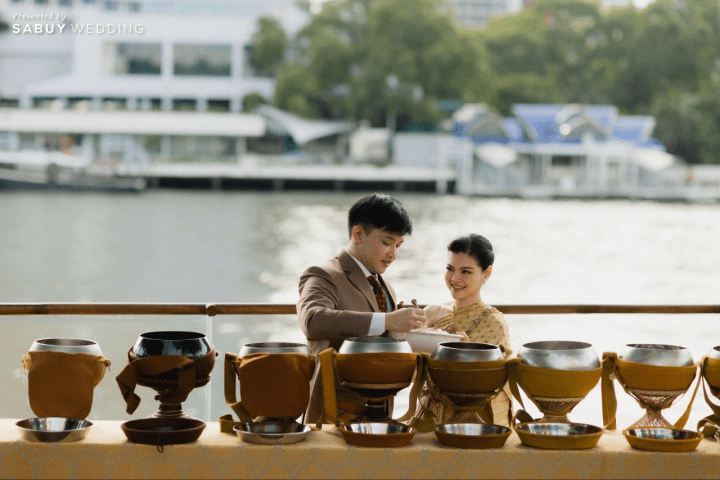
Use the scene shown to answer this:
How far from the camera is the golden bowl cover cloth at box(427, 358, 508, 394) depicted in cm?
220

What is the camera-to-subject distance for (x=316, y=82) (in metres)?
58.9

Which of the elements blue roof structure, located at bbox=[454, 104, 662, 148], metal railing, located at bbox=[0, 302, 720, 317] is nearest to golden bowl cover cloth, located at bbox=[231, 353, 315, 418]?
metal railing, located at bbox=[0, 302, 720, 317]

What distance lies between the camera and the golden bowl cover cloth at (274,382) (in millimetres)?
2215

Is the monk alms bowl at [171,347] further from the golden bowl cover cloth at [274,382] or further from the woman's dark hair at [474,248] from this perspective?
the woman's dark hair at [474,248]

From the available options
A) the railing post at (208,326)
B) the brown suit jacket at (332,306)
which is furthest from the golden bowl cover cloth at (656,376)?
the railing post at (208,326)

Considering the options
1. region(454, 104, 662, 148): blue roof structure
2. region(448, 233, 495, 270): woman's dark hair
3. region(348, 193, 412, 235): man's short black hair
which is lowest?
region(448, 233, 495, 270): woman's dark hair

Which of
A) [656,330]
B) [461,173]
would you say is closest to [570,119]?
[461,173]

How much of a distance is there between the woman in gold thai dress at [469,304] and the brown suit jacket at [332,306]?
16 cm

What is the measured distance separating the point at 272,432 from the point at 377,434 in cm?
22

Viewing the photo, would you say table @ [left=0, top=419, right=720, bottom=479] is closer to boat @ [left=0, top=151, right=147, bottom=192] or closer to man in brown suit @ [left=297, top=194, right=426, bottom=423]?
man in brown suit @ [left=297, top=194, right=426, bottom=423]

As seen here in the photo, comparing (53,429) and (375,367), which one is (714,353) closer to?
(375,367)

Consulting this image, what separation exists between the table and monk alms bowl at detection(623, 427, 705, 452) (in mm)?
19

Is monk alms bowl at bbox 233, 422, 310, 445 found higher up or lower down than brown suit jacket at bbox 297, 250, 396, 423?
lower down

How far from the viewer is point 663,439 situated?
7.20 feet
